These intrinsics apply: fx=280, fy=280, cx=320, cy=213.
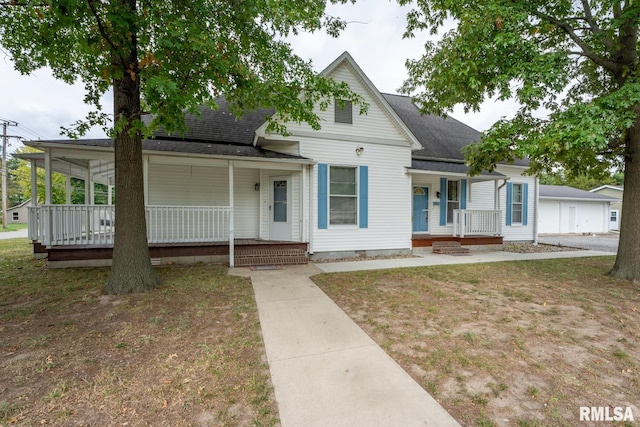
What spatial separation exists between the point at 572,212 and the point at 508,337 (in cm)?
2242

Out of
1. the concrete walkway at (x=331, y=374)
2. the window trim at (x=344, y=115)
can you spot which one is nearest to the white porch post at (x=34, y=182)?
the concrete walkway at (x=331, y=374)

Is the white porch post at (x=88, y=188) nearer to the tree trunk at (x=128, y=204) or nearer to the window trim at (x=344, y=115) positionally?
the tree trunk at (x=128, y=204)

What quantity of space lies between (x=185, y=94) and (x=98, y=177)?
1032cm

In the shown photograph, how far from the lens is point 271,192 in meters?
9.31

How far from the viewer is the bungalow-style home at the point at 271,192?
7.44 metres

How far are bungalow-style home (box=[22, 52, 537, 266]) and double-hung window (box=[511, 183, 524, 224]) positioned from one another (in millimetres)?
2872

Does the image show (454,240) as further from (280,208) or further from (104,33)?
(104,33)

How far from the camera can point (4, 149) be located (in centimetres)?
2427

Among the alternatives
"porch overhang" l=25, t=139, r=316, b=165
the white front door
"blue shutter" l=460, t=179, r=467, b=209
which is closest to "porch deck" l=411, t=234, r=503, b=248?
"blue shutter" l=460, t=179, r=467, b=209

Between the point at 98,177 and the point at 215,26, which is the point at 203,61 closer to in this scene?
the point at 215,26

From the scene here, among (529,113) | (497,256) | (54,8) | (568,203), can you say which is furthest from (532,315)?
(568,203)

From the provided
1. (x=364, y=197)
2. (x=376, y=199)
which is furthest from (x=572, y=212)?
(x=364, y=197)

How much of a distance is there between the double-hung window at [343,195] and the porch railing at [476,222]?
176 inches

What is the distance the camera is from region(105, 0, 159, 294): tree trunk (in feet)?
16.7
